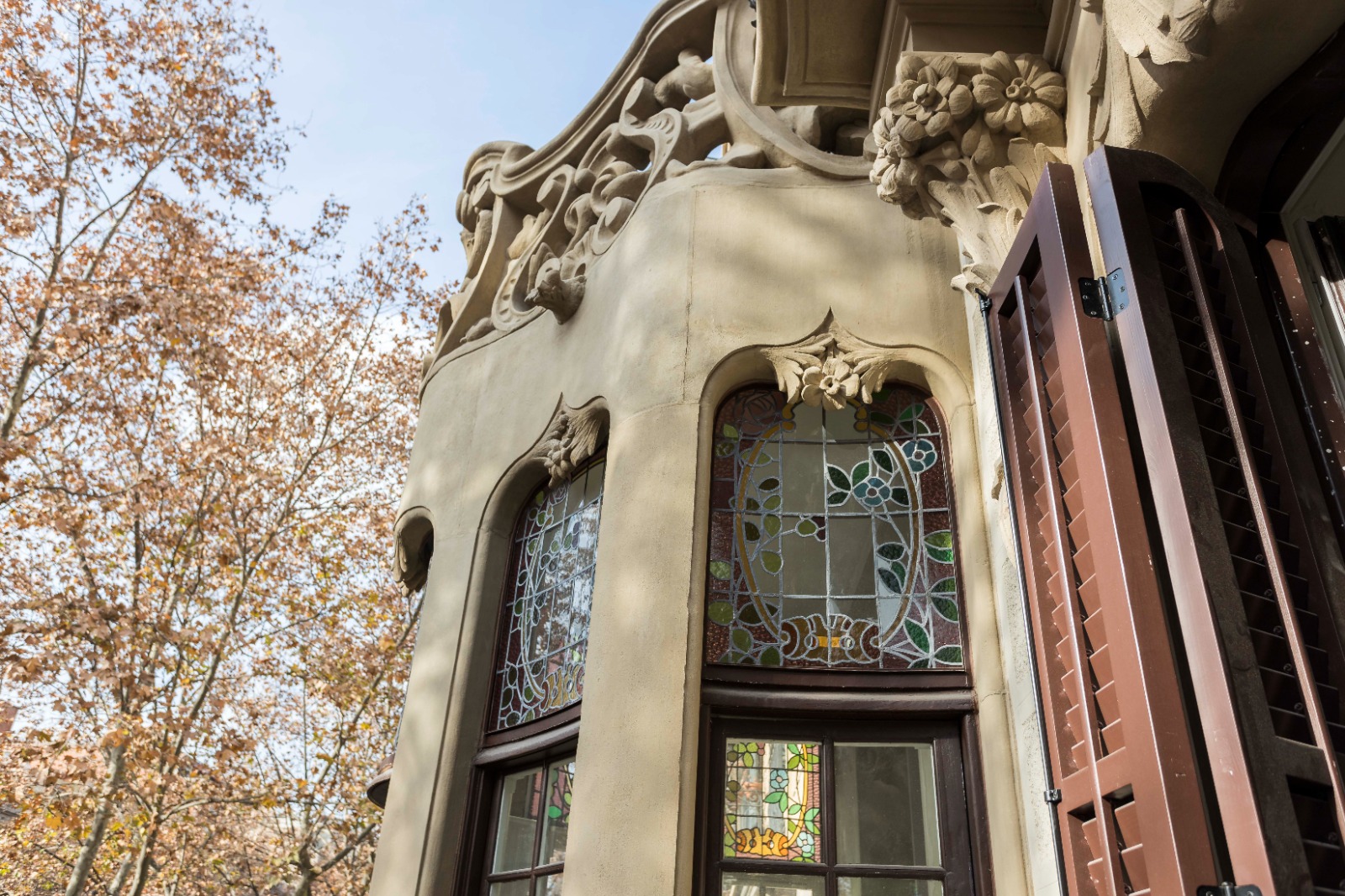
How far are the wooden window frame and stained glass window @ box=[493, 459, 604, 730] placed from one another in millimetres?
957

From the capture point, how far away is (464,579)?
6.05 m

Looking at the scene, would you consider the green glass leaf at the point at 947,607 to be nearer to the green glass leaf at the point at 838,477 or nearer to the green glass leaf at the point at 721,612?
the green glass leaf at the point at 838,477

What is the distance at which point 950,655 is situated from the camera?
4.43 metres

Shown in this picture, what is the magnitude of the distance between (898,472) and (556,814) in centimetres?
228

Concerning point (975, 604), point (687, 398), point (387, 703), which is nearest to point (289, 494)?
point (387, 703)

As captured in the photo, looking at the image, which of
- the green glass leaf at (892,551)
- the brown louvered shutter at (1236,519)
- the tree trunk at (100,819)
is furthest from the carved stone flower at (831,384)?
the tree trunk at (100,819)

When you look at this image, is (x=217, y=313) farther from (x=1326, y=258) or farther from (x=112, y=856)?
(x=1326, y=258)

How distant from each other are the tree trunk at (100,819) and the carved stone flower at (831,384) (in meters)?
9.18

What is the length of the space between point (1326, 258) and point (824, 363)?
8.12ft

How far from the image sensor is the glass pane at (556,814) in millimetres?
4816

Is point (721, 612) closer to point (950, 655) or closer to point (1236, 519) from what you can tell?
point (950, 655)

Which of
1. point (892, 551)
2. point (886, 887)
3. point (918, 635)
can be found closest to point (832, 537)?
point (892, 551)

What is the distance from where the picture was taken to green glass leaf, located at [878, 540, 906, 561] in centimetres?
469

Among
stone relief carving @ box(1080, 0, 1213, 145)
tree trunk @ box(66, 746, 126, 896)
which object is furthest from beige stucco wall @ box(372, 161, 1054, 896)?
tree trunk @ box(66, 746, 126, 896)
